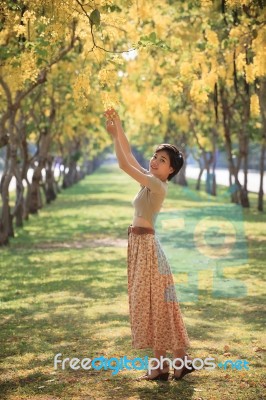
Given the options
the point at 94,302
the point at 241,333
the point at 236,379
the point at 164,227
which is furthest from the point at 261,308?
the point at 164,227

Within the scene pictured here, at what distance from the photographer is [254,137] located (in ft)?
80.1

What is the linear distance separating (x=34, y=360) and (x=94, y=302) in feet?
9.19

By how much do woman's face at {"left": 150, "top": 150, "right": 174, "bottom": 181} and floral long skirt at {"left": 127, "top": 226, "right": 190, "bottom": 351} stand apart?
1.55 ft

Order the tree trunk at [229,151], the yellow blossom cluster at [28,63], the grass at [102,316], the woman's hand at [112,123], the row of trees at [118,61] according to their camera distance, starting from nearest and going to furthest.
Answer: the grass at [102,316]
the woman's hand at [112,123]
the row of trees at [118,61]
the yellow blossom cluster at [28,63]
the tree trunk at [229,151]

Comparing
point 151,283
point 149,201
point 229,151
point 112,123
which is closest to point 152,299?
point 151,283

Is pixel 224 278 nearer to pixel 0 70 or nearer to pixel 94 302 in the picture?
pixel 94 302

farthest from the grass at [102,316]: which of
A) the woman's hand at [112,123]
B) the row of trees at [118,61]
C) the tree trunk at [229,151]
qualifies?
the tree trunk at [229,151]

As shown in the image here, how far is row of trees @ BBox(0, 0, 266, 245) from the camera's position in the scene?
308 inches

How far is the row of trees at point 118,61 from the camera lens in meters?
7.83

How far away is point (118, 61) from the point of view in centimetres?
662

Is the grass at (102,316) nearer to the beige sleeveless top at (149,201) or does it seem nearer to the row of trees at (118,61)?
the beige sleeveless top at (149,201)

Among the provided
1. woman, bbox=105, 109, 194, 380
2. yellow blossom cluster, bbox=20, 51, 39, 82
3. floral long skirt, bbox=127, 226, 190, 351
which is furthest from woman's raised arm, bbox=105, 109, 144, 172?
yellow blossom cluster, bbox=20, 51, 39, 82

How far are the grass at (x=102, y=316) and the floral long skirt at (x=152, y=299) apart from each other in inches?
13.6

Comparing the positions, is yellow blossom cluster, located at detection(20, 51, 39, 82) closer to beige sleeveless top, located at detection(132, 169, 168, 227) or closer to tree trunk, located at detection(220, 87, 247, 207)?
beige sleeveless top, located at detection(132, 169, 168, 227)
